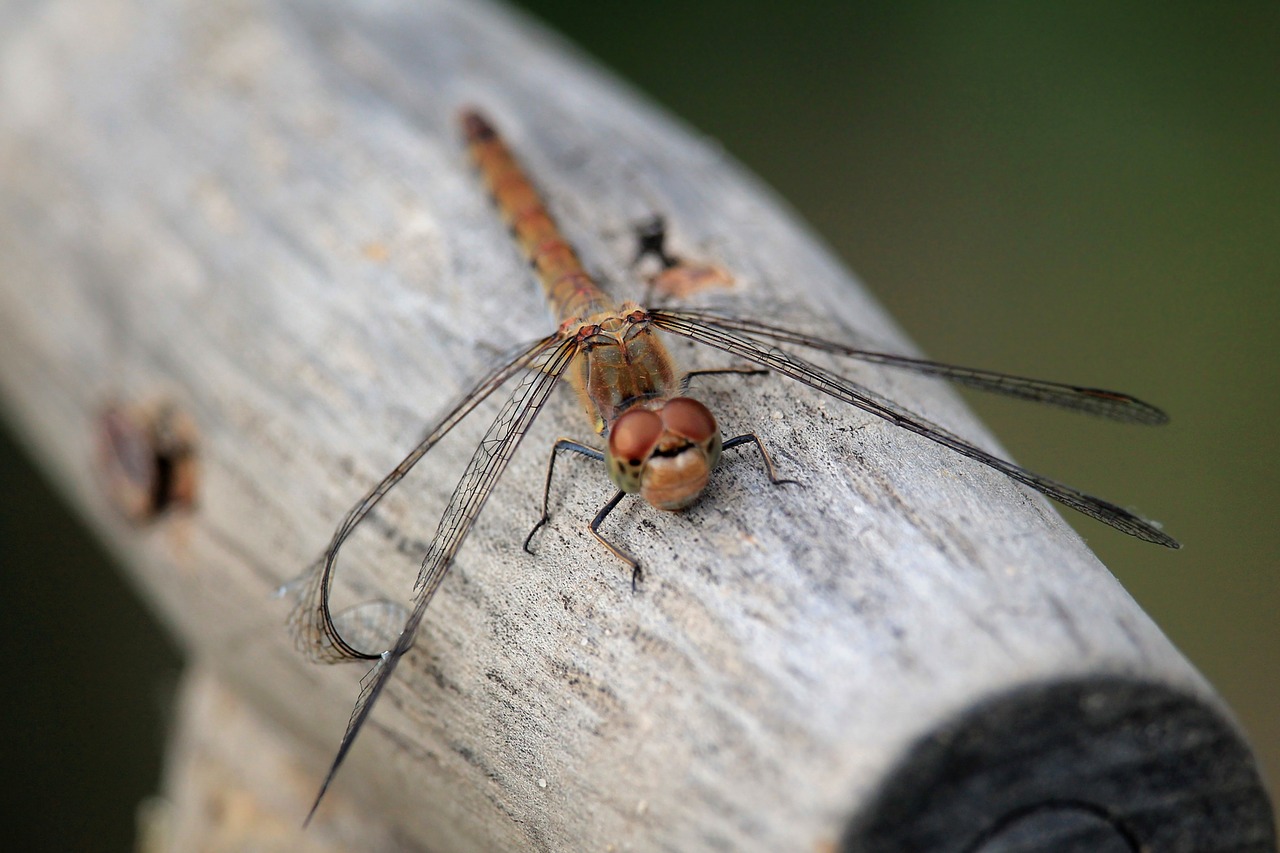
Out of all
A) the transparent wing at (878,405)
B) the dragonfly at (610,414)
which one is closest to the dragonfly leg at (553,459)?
the dragonfly at (610,414)

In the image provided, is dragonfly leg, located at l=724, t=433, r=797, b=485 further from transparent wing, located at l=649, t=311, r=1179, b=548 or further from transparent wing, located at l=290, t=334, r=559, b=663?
transparent wing, located at l=290, t=334, r=559, b=663

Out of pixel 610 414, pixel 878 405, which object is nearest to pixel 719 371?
pixel 610 414

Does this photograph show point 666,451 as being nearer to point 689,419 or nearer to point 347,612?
point 689,419

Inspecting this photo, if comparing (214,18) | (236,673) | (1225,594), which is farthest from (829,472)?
(1225,594)

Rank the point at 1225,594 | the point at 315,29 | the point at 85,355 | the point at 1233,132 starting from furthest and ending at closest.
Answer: the point at 1233,132
the point at 1225,594
the point at 315,29
the point at 85,355

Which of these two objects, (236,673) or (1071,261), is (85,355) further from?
(1071,261)

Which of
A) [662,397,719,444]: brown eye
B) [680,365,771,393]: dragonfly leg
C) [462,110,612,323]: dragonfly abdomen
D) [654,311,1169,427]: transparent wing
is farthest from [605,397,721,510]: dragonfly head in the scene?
[462,110,612,323]: dragonfly abdomen
